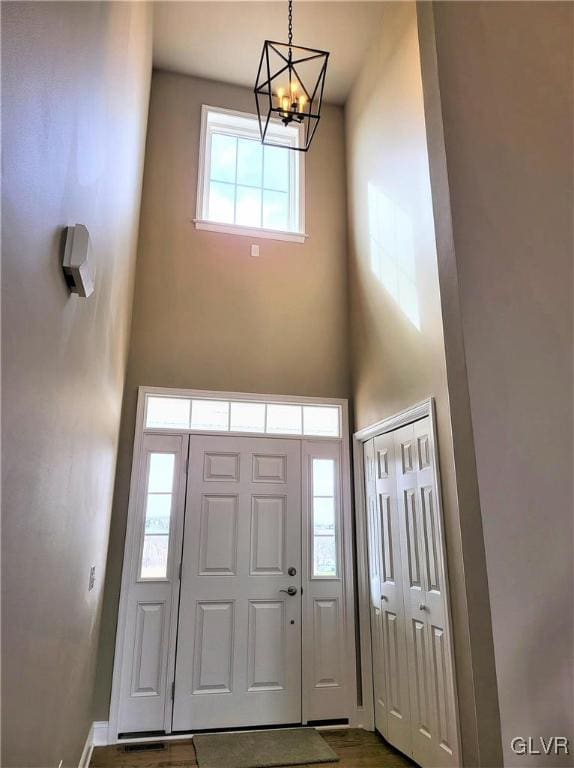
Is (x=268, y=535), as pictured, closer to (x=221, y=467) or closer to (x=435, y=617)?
(x=221, y=467)

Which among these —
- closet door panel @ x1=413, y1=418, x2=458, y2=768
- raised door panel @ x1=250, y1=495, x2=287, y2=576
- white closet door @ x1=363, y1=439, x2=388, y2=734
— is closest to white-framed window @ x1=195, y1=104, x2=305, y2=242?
white closet door @ x1=363, y1=439, x2=388, y2=734

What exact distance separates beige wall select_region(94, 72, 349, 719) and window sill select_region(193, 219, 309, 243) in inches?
2.1

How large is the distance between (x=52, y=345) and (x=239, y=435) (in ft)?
9.16

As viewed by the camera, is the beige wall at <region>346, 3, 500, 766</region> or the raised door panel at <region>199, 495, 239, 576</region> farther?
the raised door panel at <region>199, 495, 239, 576</region>

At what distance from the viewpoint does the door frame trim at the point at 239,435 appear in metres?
3.41

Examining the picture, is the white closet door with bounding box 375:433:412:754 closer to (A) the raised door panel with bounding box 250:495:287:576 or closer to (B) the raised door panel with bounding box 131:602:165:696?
(A) the raised door panel with bounding box 250:495:287:576

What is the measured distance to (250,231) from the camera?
4477 mm

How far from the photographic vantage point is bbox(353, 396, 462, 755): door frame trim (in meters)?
2.89

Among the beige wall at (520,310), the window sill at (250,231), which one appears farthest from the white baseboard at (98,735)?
the window sill at (250,231)

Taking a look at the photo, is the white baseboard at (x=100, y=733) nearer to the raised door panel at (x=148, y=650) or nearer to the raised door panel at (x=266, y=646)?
the raised door panel at (x=148, y=650)

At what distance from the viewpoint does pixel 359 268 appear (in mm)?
4363

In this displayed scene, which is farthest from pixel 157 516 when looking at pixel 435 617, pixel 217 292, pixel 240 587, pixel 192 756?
pixel 435 617

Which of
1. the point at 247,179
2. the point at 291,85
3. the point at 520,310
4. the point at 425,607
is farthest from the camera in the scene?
the point at 247,179

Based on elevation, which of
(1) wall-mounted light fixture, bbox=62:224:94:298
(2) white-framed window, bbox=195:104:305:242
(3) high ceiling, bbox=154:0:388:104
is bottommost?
(1) wall-mounted light fixture, bbox=62:224:94:298
